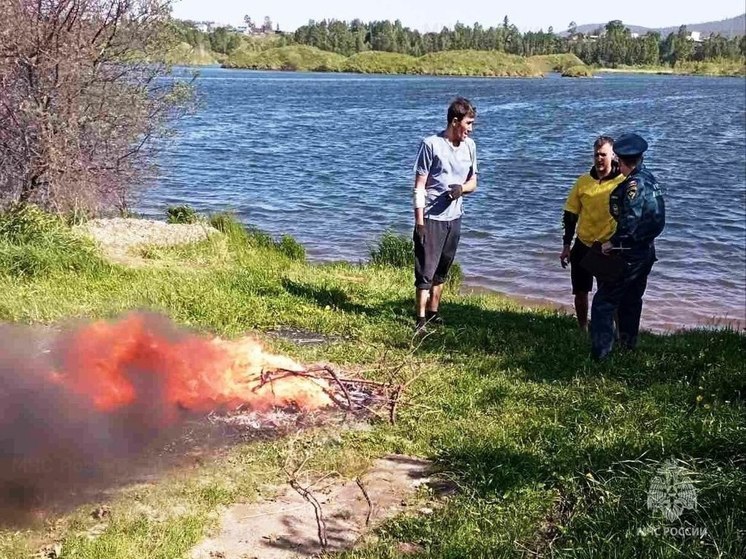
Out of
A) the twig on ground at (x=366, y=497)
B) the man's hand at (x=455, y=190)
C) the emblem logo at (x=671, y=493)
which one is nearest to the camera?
the emblem logo at (x=671, y=493)

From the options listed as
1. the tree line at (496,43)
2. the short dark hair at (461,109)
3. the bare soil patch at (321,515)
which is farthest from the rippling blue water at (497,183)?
the tree line at (496,43)

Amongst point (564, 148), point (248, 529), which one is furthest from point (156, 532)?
point (564, 148)

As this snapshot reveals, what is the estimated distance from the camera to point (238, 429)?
5.20 m

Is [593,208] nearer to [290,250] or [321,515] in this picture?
[321,515]

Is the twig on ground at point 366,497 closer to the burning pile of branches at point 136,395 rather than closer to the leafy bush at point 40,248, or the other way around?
the burning pile of branches at point 136,395

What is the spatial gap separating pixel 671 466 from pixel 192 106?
32.2 feet

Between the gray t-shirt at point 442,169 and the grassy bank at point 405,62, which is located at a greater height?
the grassy bank at point 405,62

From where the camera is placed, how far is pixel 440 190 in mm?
7145

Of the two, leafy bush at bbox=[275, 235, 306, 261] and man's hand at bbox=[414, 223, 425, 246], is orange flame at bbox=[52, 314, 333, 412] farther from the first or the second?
leafy bush at bbox=[275, 235, 306, 261]

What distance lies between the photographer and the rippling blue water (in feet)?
43.5

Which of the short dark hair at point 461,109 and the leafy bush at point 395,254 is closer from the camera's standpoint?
the short dark hair at point 461,109

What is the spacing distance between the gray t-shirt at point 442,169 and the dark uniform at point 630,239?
4.89ft

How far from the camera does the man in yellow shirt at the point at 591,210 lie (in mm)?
6730

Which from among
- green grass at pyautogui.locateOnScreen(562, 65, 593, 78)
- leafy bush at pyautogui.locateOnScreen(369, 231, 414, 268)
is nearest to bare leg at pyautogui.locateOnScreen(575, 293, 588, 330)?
leafy bush at pyautogui.locateOnScreen(369, 231, 414, 268)
